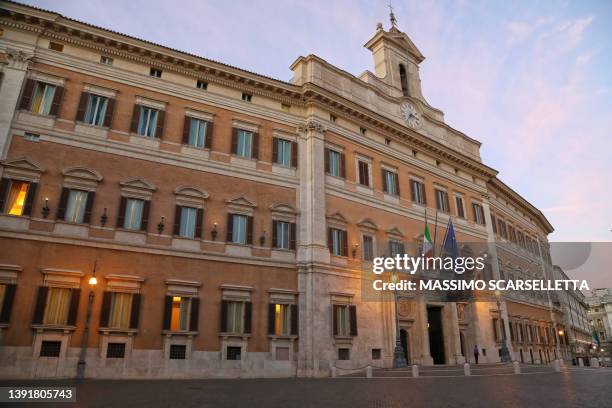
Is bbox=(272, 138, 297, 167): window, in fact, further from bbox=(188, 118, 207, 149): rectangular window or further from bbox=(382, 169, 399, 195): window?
bbox=(382, 169, 399, 195): window

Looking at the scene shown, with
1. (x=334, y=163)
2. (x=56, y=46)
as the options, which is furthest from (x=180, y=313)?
(x=56, y=46)

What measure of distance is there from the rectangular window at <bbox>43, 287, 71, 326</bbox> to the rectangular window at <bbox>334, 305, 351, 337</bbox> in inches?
475

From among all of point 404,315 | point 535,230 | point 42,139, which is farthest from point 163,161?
point 535,230

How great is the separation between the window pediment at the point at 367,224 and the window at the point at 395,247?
1.52 metres

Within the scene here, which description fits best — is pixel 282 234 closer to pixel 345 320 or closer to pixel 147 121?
pixel 345 320

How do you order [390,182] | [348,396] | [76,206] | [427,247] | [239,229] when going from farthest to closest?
[390,182] < [427,247] < [239,229] < [76,206] < [348,396]

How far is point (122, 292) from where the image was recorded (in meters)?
16.9

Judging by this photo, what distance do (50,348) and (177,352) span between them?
4.59m

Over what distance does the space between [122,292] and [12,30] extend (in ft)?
40.3

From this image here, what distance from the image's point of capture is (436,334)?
26531mm

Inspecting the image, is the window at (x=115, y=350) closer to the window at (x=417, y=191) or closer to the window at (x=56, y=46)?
the window at (x=56, y=46)

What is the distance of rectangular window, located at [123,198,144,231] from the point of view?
1803cm

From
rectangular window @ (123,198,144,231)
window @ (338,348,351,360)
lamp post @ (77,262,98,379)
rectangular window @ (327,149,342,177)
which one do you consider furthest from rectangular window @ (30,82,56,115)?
window @ (338,348,351,360)

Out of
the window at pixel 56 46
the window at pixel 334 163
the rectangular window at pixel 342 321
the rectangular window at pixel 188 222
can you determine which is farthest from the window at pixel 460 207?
the window at pixel 56 46
